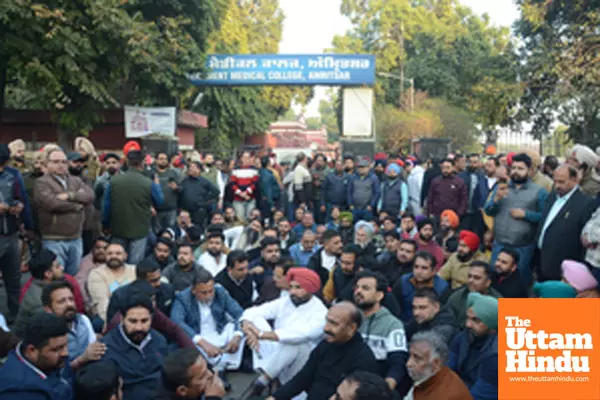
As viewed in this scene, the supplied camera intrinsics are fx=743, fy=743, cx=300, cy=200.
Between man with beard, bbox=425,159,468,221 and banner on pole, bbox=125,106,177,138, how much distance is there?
1127 cm

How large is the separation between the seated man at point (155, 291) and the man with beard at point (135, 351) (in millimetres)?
402

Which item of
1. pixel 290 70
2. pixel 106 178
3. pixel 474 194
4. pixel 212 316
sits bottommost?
pixel 212 316

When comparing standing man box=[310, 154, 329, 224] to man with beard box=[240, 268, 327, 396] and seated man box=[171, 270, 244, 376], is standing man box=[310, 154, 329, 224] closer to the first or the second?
seated man box=[171, 270, 244, 376]

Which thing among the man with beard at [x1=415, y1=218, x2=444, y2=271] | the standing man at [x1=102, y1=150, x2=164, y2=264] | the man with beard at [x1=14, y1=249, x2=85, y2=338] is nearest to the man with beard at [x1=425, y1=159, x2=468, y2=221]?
the man with beard at [x1=415, y1=218, x2=444, y2=271]

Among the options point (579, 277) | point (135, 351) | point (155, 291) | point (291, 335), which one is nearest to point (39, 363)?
point (135, 351)

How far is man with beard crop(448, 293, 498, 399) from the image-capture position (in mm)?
4719

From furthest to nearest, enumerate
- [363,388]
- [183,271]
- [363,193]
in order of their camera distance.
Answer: [363,193]
[183,271]
[363,388]

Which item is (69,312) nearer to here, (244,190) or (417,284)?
(417,284)

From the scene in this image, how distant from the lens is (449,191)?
10.7 meters

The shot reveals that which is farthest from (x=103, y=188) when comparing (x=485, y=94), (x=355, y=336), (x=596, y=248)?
(x=485, y=94)

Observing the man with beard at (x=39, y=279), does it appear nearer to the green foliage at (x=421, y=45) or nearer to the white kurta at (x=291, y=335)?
the white kurta at (x=291, y=335)

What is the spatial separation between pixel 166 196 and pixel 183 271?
2780mm

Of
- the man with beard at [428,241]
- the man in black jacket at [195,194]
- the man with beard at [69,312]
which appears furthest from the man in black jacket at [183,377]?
the man in black jacket at [195,194]

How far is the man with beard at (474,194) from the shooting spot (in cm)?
1065
